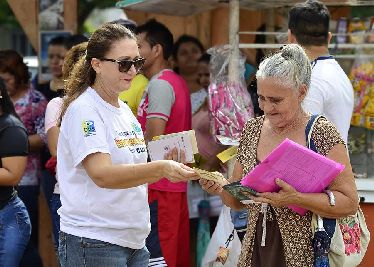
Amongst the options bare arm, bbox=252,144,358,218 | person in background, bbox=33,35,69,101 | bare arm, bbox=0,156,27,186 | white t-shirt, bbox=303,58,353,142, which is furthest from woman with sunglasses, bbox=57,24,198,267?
person in background, bbox=33,35,69,101

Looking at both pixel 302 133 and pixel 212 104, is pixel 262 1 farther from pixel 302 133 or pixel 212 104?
pixel 302 133

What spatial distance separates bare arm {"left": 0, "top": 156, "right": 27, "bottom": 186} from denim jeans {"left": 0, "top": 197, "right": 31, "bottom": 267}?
0.58ft

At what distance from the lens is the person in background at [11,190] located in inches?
209

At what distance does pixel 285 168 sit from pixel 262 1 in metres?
2.66

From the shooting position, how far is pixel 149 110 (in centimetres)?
553

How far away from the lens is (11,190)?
5.43 m

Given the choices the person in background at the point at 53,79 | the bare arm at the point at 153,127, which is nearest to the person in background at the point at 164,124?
the bare arm at the point at 153,127

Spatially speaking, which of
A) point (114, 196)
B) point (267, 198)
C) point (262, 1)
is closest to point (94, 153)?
point (114, 196)

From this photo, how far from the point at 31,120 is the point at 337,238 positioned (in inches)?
151

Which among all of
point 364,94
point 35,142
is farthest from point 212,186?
point 35,142

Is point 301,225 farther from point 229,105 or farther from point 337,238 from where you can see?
point 229,105

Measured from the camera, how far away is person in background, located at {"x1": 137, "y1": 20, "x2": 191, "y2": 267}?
5527mm

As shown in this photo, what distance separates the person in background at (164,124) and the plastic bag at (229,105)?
10.7 inches

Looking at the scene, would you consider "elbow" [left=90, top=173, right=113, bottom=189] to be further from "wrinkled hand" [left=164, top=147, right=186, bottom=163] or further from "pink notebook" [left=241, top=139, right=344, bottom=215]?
"wrinkled hand" [left=164, top=147, right=186, bottom=163]
